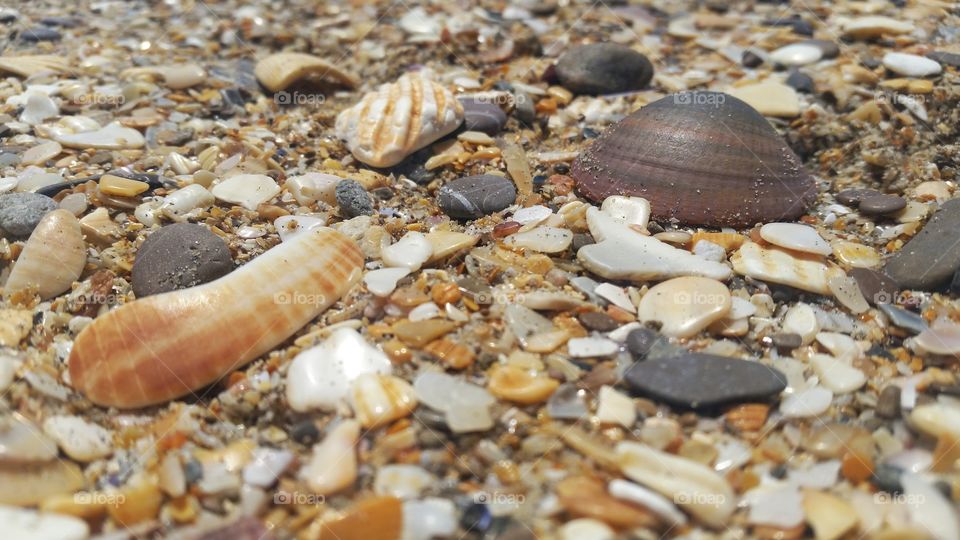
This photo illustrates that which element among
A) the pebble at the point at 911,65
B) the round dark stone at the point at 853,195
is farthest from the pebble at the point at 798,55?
the round dark stone at the point at 853,195

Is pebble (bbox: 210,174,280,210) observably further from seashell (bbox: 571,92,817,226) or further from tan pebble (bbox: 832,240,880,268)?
tan pebble (bbox: 832,240,880,268)

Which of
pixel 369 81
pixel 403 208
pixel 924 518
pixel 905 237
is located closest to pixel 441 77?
pixel 369 81

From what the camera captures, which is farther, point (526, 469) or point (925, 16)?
point (925, 16)

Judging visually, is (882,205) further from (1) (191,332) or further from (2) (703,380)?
(1) (191,332)

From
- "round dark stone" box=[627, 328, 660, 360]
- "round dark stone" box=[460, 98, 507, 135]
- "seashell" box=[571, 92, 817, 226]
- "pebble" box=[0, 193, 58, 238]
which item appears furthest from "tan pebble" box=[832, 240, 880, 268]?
"pebble" box=[0, 193, 58, 238]

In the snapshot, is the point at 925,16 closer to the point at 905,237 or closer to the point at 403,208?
the point at 905,237

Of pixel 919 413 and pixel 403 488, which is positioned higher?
pixel 919 413
